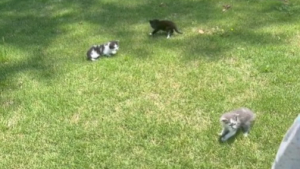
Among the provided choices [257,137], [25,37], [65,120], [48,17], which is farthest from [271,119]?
[48,17]

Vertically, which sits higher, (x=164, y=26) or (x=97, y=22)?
(x=164, y=26)

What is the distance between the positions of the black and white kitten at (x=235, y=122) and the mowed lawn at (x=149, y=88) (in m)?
0.09

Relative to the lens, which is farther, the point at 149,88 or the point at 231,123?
the point at 149,88

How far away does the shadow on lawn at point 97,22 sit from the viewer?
5895mm

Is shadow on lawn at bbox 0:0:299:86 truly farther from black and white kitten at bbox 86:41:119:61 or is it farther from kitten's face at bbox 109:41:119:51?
kitten's face at bbox 109:41:119:51

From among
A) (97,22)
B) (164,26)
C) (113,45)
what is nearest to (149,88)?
(113,45)

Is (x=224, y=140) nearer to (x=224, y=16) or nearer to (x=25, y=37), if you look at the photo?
(x=224, y=16)

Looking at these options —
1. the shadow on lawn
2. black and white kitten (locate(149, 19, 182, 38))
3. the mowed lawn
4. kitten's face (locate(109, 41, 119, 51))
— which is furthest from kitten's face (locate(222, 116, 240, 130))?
black and white kitten (locate(149, 19, 182, 38))

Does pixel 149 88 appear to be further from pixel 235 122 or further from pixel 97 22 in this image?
pixel 97 22

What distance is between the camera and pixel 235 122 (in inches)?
153

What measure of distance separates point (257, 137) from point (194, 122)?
2.12 feet

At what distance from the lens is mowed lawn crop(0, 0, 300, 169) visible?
13.0 ft

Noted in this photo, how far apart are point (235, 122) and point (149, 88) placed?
1385 millimetres

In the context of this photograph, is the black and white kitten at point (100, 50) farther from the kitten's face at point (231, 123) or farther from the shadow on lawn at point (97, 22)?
the kitten's face at point (231, 123)
